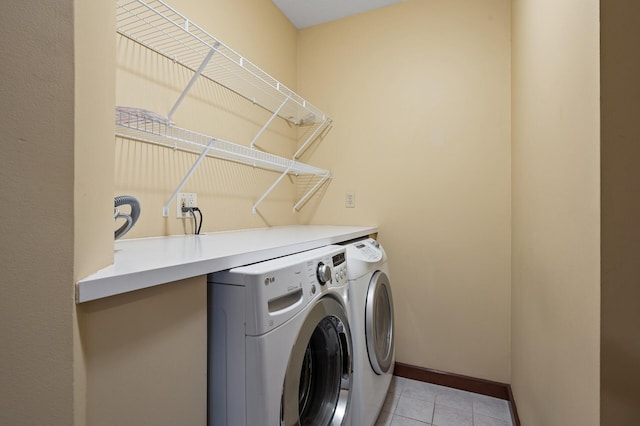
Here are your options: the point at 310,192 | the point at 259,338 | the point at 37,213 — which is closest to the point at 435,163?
the point at 310,192

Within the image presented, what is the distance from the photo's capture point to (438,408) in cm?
173

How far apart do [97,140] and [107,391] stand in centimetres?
49

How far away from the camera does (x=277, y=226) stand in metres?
2.26

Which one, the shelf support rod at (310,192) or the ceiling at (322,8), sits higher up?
the ceiling at (322,8)

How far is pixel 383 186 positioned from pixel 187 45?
1.48 m

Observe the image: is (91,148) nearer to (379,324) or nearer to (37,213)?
(37,213)

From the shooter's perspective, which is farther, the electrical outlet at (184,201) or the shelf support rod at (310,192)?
the shelf support rod at (310,192)

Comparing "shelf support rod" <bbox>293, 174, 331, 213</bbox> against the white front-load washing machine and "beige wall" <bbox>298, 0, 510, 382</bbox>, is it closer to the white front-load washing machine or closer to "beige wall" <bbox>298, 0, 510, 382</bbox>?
"beige wall" <bbox>298, 0, 510, 382</bbox>

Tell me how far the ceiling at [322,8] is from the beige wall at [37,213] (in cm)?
210

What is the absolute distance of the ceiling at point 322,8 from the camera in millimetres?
2168

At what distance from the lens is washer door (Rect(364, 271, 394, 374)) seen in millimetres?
1411

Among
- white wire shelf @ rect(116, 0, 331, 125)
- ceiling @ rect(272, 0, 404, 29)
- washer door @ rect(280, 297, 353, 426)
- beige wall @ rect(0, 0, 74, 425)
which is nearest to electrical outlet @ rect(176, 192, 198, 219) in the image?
white wire shelf @ rect(116, 0, 331, 125)

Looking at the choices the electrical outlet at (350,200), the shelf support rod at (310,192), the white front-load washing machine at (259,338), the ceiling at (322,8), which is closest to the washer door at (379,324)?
the white front-load washing machine at (259,338)

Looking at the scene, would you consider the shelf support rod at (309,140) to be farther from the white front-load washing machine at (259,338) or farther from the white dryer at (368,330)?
the white front-load washing machine at (259,338)
